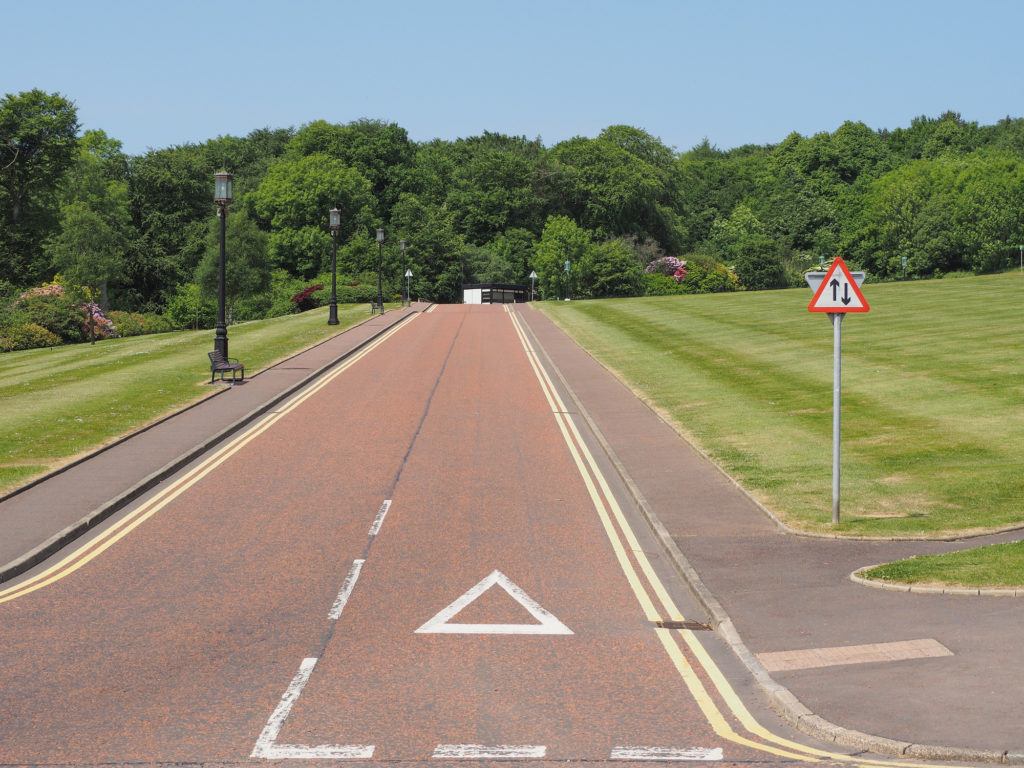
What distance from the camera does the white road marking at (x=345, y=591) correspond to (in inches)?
390

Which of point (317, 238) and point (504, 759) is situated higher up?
point (317, 238)

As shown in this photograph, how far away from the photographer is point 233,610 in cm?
1005

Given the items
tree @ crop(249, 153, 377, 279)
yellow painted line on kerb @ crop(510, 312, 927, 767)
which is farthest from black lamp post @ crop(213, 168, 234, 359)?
tree @ crop(249, 153, 377, 279)

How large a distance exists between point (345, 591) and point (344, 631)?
1.30m

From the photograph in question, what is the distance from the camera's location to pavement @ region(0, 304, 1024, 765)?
7.08 meters

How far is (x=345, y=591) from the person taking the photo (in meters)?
10.7

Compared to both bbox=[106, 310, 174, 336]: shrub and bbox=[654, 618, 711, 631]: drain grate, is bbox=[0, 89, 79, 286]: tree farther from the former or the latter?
bbox=[654, 618, 711, 631]: drain grate

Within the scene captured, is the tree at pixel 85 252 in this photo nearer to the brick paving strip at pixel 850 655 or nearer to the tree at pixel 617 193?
the tree at pixel 617 193

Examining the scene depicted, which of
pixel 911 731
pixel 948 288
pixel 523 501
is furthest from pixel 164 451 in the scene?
pixel 948 288

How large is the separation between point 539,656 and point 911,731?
10.3 feet

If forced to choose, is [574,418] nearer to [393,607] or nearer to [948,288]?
[393,607]

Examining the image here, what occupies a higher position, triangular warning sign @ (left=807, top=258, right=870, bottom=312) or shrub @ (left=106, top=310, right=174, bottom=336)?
triangular warning sign @ (left=807, top=258, right=870, bottom=312)

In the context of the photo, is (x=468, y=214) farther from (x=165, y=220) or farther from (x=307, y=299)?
(x=307, y=299)

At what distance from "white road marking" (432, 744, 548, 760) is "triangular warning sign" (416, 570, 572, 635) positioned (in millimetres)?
2483
